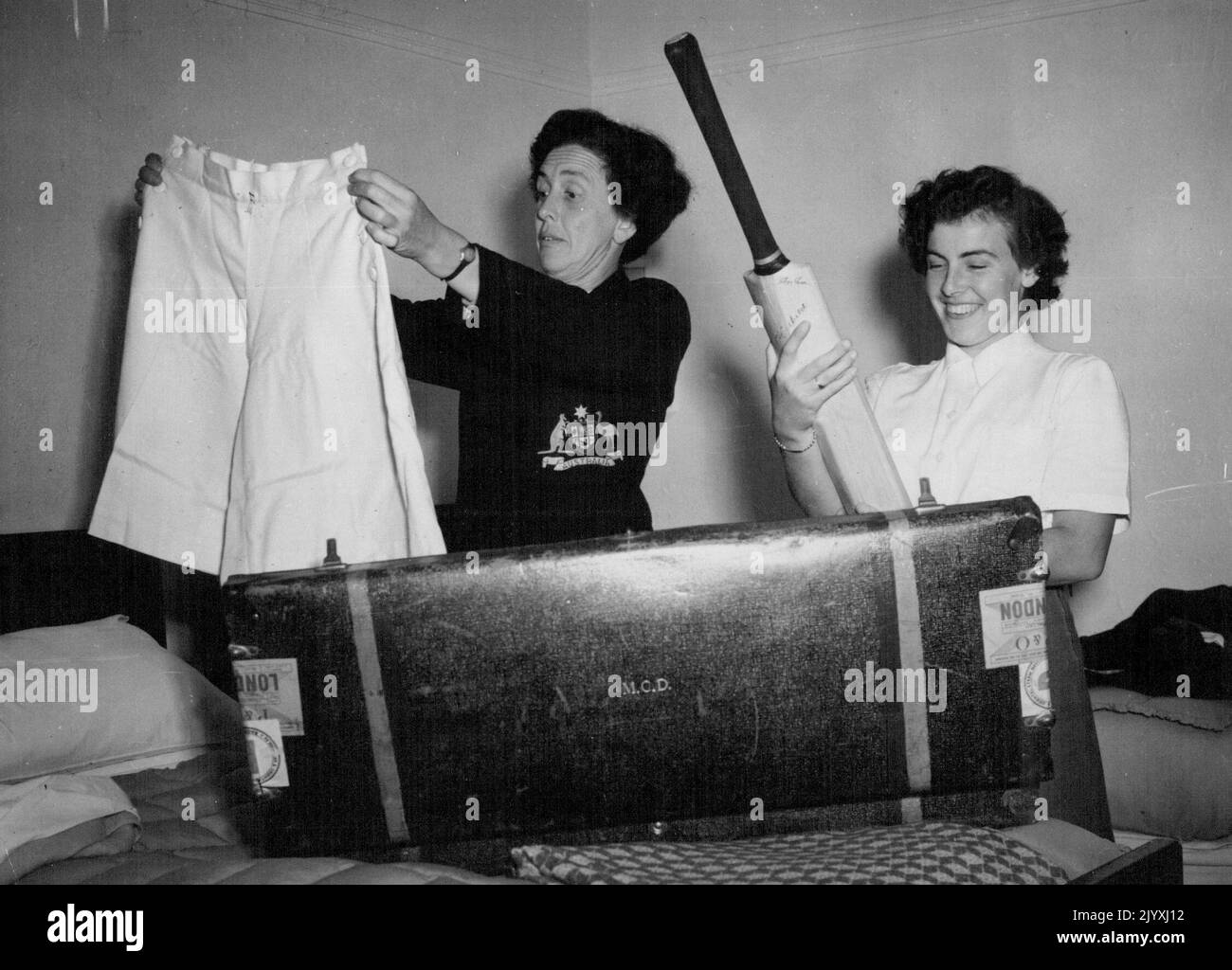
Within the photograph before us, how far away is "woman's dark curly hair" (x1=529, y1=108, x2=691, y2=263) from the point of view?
152 cm

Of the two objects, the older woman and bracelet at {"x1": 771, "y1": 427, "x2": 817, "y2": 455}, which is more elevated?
the older woman

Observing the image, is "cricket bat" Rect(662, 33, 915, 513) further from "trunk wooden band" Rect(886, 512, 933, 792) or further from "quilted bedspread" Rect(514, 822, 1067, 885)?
"quilted bedspread" Rect(514, 822, 1067, 885)

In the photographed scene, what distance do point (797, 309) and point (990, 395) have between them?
0.35m

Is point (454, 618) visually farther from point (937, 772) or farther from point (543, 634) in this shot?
point (937, 772)

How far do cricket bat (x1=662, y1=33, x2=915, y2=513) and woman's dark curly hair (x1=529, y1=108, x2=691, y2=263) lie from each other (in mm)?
431

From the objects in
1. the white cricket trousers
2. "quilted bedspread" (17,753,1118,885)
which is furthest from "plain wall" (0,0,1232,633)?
"quilted bedspread" (17,753,1118,885)

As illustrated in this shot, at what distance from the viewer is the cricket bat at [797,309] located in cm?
106

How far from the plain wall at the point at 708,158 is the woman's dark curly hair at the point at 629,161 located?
70 centimetres

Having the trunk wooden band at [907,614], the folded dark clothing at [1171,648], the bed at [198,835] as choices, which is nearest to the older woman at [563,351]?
the bed at [198,835]

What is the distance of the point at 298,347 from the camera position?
1240mm

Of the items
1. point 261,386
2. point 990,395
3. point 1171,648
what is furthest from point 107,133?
point 1171,648

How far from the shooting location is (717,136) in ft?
3.44

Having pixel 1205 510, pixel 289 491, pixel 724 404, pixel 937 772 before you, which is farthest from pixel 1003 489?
pixel 724 404

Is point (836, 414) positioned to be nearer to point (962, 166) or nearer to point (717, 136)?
point (717, 136)
